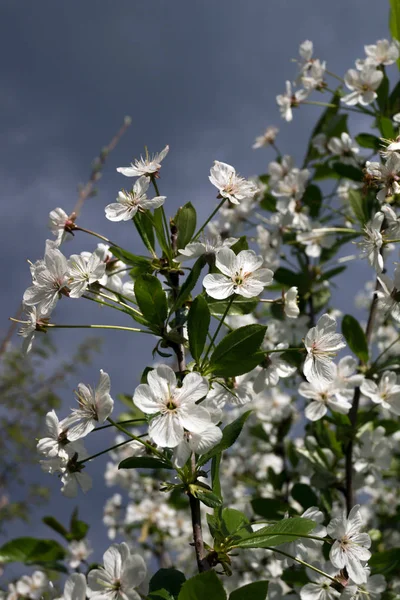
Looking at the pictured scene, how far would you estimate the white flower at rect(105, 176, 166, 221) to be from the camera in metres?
1.26

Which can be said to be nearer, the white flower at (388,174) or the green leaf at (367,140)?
the white flower at (388,174)

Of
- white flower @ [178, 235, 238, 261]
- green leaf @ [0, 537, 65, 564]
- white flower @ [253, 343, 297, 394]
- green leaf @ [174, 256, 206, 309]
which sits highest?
white flower @ [178, 235, 238, 261]

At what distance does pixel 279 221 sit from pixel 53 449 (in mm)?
1602

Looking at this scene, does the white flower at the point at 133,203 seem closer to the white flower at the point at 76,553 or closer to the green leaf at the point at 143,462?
the green leaf at the point at 143,462

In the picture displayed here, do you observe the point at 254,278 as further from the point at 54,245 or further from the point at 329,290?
the point at 329,290

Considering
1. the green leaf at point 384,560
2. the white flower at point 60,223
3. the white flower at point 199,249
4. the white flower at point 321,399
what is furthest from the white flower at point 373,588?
the white flower at point 60,223

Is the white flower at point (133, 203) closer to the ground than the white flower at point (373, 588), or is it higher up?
higher up

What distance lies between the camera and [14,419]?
5.36m

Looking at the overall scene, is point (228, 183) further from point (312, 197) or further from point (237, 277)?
point (312, 197)

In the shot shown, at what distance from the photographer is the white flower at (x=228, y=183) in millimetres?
1312

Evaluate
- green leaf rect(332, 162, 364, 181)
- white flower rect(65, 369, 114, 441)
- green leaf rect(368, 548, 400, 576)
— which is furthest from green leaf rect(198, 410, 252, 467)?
green leaf rect(332, 162, 364, 181)

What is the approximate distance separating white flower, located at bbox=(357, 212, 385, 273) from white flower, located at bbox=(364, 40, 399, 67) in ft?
3.74

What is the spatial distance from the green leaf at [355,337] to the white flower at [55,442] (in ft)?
3.50

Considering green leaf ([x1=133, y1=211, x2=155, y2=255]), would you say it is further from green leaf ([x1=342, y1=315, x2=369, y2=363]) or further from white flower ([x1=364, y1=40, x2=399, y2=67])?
white flower ([x1=364, y1=40, x2=399, y2=67])
